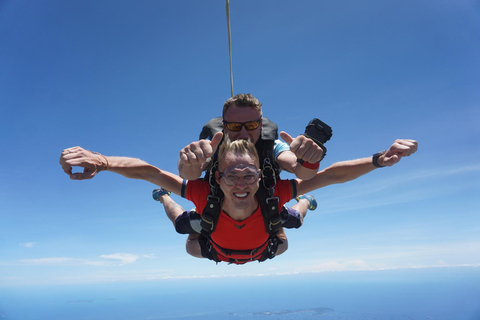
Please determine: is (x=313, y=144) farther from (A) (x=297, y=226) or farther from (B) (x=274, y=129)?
(A) (x=297, y=226)

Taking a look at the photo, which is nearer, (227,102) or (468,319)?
(227,102)

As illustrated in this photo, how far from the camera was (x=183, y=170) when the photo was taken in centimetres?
267

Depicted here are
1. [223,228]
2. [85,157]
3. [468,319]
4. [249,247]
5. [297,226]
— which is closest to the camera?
[85,157]

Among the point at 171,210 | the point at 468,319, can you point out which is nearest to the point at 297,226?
the point at 171,210

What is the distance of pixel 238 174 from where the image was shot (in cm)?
296

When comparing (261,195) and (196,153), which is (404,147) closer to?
(261,195)

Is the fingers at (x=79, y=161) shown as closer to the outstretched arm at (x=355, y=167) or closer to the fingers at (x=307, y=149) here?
the fingers at (x=307, y=149)

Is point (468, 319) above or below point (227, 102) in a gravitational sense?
below

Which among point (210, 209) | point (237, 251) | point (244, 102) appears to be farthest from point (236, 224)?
point (244, 102)

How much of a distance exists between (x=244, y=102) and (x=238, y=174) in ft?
3.16

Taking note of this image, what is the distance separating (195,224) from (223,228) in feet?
2.78

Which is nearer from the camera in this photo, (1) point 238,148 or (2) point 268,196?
(1) point 238,148

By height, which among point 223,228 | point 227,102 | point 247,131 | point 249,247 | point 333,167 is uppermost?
point 227,102

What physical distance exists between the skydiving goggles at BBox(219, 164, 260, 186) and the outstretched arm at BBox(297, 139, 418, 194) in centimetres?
85
